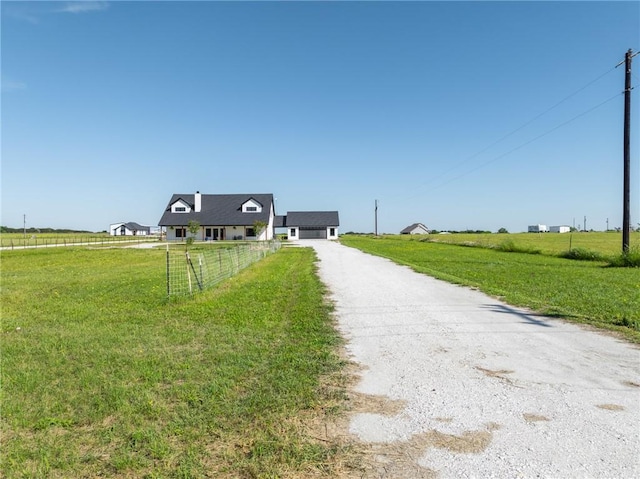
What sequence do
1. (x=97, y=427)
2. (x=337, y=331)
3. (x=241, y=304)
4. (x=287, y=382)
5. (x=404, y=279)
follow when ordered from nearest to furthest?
(x=97, y=427)
(x=287, y=382)
(x=337, y=331)
(x=241, y=304)
(x=404, y=279)

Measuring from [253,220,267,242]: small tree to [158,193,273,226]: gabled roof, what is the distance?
164 cm

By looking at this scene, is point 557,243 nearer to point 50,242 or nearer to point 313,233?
point 313,233

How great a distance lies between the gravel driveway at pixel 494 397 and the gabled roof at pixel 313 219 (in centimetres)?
6356

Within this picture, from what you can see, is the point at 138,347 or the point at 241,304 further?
the point at 241,304

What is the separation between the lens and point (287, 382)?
182 inches

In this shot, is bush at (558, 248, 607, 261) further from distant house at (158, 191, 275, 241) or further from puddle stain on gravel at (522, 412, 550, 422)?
distant house at (158, 191, 275, 241)

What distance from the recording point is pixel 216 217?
57.9 meters

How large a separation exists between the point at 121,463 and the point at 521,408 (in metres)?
3.58

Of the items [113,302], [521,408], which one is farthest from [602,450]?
[113,302]

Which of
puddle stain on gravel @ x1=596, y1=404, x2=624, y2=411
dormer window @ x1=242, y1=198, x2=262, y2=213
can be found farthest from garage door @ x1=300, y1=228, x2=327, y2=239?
puddle stain on gravel @ x1=596, y1=404, x2=624, y2=411

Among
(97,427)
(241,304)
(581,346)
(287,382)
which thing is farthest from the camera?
(241,304)

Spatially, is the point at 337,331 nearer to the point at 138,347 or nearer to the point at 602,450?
the point at 138,347

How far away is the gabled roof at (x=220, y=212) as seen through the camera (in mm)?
57188

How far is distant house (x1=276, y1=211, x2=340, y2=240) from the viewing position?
71250 millimetres
